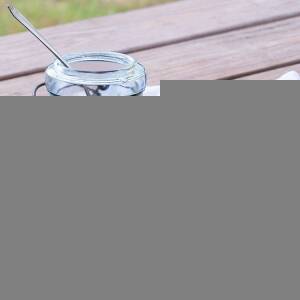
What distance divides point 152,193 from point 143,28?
892 millimetres

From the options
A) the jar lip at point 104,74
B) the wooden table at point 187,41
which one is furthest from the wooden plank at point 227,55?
the jar lip at point 104,74

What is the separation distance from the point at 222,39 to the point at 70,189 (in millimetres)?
856

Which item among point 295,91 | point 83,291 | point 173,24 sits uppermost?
point 173,24

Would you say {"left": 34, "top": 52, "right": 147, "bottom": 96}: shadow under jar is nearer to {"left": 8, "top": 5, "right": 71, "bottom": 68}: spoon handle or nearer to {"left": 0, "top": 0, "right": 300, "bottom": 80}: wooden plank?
{"left": 8, "top": 5, "right": 71, "bottom": 68}: spoon handle

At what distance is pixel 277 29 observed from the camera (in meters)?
1.43

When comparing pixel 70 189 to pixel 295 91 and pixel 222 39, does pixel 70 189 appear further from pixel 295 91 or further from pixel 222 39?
pixel 222 39

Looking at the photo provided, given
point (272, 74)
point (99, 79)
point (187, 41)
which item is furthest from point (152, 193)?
point (187, 41)

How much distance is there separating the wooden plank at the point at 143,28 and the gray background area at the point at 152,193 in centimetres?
69

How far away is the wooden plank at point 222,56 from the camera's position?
123cm

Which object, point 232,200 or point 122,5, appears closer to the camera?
point 232,200

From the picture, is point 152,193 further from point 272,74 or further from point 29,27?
point 272,74

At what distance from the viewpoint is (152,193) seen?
0.58m

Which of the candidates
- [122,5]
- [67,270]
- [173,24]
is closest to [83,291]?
[67,270]

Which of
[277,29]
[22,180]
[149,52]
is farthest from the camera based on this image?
[277,29]
